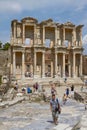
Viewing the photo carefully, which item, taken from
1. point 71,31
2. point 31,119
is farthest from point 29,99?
point 71,31

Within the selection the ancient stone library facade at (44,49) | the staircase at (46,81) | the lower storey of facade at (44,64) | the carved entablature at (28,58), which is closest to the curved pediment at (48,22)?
the ancient stone library facade at (44,49)

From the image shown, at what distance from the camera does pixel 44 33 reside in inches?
1875

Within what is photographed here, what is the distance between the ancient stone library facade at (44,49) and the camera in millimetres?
46156

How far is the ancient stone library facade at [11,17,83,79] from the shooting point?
1817 inches

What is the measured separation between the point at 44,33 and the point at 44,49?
285cm

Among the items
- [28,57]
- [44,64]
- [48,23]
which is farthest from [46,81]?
[48,23]

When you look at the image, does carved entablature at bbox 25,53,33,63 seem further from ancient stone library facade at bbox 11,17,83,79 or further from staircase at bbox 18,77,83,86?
staircase at bbox 18,77,83,86

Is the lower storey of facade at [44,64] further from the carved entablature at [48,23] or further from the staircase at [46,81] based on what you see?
the carved entablature at [48,23]

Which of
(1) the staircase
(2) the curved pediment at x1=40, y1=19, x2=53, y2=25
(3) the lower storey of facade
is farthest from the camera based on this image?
(2) the curved pediment at x1=40, y1=19, x2=53, y2=25

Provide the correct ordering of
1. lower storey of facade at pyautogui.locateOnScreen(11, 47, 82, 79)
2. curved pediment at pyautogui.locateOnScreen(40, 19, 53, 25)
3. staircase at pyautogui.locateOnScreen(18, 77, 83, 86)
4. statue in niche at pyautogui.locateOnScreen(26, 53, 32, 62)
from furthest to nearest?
statue in niche at pyautogui.locateOnScreen(26, 53, 32, 62) → curved pediment at pyautogui.locateOnScreen(40, 19, 53, 25) → lower storey of facade at pyautogui.locateOnScreen(11, 47, 82, 79) → staircase at pyautogui.locateOnScreen(18, 77, 83, 86)

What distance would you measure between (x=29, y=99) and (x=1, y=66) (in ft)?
86.1

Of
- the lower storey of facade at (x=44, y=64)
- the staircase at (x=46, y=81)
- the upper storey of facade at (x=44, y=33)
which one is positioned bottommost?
the staircase at (x=46, y=81)

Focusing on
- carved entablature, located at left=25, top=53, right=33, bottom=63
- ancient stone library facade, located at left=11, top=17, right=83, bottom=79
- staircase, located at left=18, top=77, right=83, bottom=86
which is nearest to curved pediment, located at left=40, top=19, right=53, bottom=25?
ancient stone library facade, located at left=11, top=17, right=83, bottom=79

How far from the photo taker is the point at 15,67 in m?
45.9
